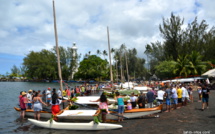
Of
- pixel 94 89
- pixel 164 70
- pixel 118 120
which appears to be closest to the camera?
pixel 118 120

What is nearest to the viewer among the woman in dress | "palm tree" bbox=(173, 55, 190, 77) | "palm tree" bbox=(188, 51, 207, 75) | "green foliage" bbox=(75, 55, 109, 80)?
the woman in dress

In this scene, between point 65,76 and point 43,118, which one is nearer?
point 43,118

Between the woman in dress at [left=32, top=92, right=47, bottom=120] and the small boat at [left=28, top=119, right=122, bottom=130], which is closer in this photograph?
the small boat at [left=28, top=119, right=122, bottom=130]

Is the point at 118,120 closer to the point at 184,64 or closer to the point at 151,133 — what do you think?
the point at 151,133

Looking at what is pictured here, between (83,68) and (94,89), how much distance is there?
60.0 meters

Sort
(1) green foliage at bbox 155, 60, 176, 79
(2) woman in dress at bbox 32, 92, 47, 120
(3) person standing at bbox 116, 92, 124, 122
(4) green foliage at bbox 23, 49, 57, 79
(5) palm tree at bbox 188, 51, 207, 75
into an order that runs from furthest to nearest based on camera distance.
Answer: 1. (4) green foliage at bbox 23, 49, 57, 79
2. (1) green foliage at bbox 155, 60, 176, 79
3. (5) palm tree at bbox 188, 51, 207, 75
4. (2) woman in dress at bbox 32, 92, 47, 120
5. (3) person standing at bbox 116, 92, 124, 122

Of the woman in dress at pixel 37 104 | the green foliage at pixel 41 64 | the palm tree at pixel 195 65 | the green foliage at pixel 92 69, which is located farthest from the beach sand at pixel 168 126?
the green foliage at pixel 92 69

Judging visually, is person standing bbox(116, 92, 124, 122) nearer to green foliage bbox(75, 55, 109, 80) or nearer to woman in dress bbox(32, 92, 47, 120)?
woman in dress bbox(32, 92, 47, 120)

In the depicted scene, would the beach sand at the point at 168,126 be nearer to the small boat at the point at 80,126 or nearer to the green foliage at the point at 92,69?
the small boat at the point at 80,126

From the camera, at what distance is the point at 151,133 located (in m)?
9.72

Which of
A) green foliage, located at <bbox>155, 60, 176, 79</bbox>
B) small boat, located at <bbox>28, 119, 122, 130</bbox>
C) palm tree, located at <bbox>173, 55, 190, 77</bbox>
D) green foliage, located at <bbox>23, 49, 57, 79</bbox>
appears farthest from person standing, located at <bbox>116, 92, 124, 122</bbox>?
green foliage, located at <bbox>23, 49, 57, 79</bbox>

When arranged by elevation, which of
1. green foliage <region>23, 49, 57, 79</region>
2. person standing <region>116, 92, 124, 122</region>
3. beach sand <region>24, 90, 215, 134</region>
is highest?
green foliage <region>23, 49, 57, 79</region>

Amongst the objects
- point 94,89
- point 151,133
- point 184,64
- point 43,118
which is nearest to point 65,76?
point 94,89

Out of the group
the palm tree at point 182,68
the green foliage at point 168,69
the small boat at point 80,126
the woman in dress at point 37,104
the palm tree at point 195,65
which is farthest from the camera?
the green foliage at point 168,69
